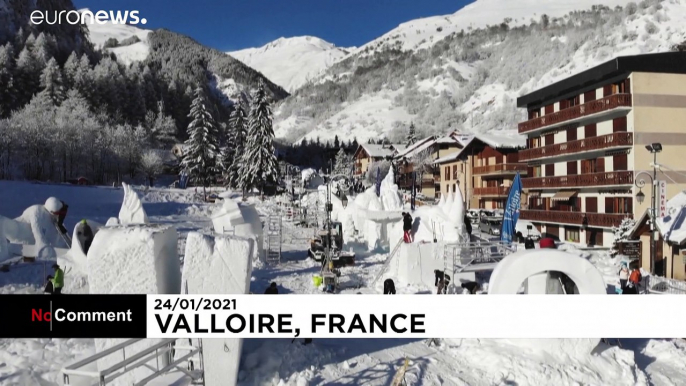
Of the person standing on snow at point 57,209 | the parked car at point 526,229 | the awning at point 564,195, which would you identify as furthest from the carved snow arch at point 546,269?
the parked car at point 526,229

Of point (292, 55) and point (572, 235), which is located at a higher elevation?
point (292, 55)

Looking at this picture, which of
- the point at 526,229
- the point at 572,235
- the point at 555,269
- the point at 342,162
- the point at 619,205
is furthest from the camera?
the point at 342,162

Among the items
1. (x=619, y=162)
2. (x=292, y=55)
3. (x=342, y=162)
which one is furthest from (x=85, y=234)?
(x=342, y=162)

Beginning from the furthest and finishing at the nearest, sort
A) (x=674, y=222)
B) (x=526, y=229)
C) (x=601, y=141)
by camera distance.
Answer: (x=526, y=229), (x=601, y=141), (x=674, y=222)

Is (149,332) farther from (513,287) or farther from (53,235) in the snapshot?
(53,235)

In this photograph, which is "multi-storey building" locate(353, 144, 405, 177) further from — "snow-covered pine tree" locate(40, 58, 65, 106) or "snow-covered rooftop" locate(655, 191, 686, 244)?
"snow-covered pine tree" locate(40, 58, 65, 106)

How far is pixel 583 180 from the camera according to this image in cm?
1748

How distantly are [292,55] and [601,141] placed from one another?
13.9 m

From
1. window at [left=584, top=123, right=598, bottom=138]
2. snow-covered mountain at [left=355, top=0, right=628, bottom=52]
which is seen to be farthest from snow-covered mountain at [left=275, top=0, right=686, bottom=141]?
window at [left=584, top=123, right=598, bottom=138]

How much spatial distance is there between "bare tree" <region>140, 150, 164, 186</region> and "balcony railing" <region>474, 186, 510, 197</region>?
65.2ft

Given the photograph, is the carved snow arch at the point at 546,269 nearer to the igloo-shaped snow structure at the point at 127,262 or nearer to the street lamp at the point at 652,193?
the igloo-shaped snow structure at the point at 127,262

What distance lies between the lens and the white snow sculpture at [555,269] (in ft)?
21.5

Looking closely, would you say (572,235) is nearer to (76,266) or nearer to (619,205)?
(619,205)

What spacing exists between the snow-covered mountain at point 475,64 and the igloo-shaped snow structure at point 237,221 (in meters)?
4.79
